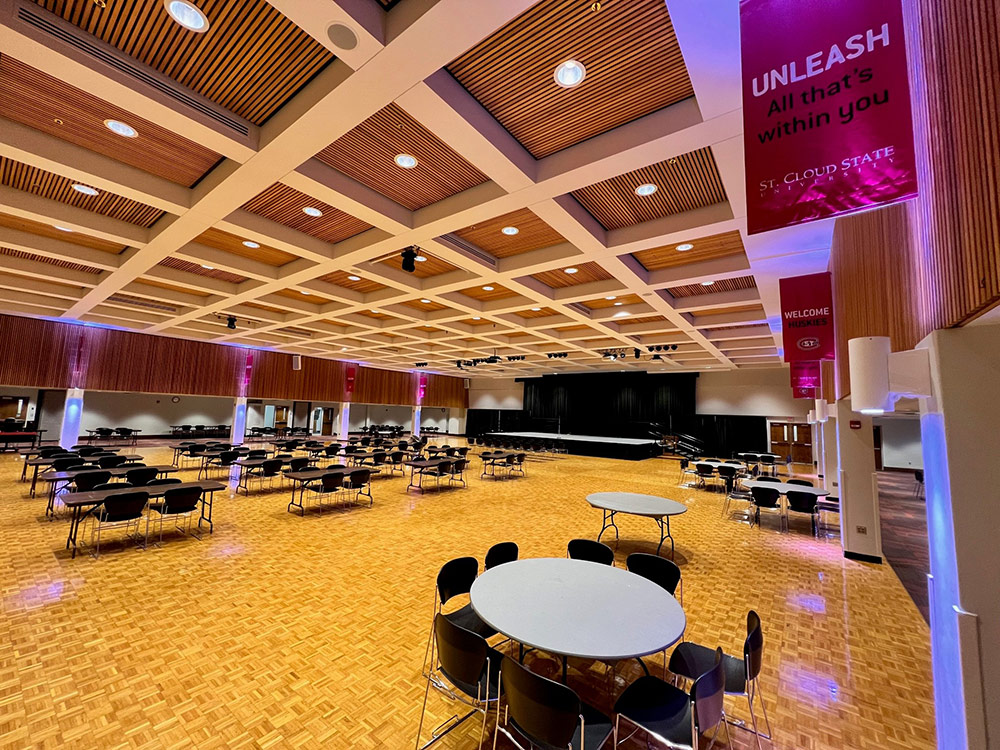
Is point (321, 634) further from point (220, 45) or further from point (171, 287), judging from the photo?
point (171, 287)

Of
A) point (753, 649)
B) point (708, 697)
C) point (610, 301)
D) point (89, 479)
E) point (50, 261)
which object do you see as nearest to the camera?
point (708, 697)

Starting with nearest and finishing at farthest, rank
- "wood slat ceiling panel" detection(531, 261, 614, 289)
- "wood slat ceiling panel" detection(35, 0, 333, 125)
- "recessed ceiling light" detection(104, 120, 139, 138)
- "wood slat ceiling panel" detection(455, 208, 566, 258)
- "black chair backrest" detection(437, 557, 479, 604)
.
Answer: "wood slat ceiling panel" detection(35, 0, 333, 125) → "black chair backrest" detection(437, 557, 479, 604) → "recessed ceiling light" detection(104, 120, 139, 138) → "wood slat ceiling panel" detection(455, 208, 566, 258) → "wood slat ceiling panel" detection(531, 261, 614, 289)

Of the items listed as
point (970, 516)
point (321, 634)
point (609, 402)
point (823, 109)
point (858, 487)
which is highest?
point (823, 109)

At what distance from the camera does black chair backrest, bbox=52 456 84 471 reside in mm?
8445

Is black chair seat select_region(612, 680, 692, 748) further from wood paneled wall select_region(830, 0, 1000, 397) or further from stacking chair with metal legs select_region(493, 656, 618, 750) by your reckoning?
wood paneled wall select_region(830, 0, 1000, 397)

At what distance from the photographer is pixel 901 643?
385 centimetres

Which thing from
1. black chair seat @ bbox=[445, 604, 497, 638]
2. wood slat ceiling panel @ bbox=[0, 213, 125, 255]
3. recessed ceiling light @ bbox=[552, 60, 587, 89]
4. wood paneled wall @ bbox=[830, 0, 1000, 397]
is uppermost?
wood slat ceiling panel @ bbox=[0, 213, 125, 255]

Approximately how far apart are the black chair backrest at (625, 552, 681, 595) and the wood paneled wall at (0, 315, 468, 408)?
19.2m

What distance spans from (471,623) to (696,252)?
256 inches

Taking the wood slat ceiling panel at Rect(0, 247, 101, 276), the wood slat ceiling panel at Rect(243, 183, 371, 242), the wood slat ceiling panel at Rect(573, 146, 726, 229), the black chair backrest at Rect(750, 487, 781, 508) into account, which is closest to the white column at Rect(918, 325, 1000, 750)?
the wood slat ceiling panel at Rect(573, 146, 726, 229)

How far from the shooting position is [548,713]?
1919mm

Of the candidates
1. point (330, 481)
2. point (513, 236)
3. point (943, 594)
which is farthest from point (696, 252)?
point (330, 481)

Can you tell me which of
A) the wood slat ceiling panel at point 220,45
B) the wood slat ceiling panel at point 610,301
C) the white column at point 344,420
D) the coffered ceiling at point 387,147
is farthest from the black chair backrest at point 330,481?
the white column at point 344,420

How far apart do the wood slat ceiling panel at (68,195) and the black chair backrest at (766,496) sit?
11.4m
